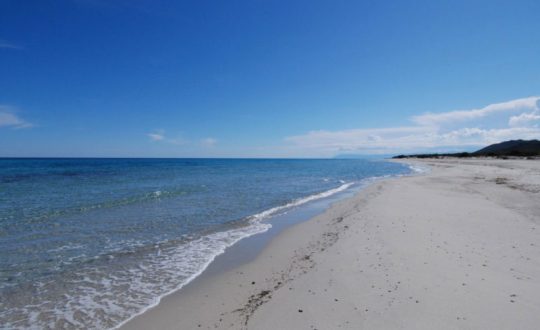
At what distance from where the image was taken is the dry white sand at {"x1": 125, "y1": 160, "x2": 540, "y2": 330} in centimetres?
428

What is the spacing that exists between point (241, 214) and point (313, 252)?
689cm

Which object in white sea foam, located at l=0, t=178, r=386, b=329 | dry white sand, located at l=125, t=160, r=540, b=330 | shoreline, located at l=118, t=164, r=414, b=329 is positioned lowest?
shoreline, located at l=118, t=164, r=414, b=329

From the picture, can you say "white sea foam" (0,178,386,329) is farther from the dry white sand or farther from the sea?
the dry white sand

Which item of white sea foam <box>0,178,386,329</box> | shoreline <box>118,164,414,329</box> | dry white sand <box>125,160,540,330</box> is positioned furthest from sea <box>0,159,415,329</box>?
dry white sand <box>125,160,540,330</box>

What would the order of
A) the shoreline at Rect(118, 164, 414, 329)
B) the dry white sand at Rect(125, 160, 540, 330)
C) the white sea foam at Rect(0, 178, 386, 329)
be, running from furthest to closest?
the shoreline at Rect(118, 164, 414, 329)
the white sea foam at Rect(0, 178, 386, 329)
the dry white sand at Rect(125, 160, 540, 330)

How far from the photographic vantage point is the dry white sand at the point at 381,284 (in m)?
4.28

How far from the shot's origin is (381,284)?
5.36m

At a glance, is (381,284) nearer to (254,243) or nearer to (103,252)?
(254,243)

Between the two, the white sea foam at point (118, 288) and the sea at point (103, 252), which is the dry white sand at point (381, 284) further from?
the sea at point (103, 252)

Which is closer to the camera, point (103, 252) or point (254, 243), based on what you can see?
point (103, 252)

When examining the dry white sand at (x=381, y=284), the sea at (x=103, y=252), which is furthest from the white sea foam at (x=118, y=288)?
the dry white sand at (x=381, y=284)

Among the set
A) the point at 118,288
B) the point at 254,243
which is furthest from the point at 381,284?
the point at 118,288

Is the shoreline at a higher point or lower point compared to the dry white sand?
lower

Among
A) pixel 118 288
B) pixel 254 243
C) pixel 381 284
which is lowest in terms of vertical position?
pixel 254 243
